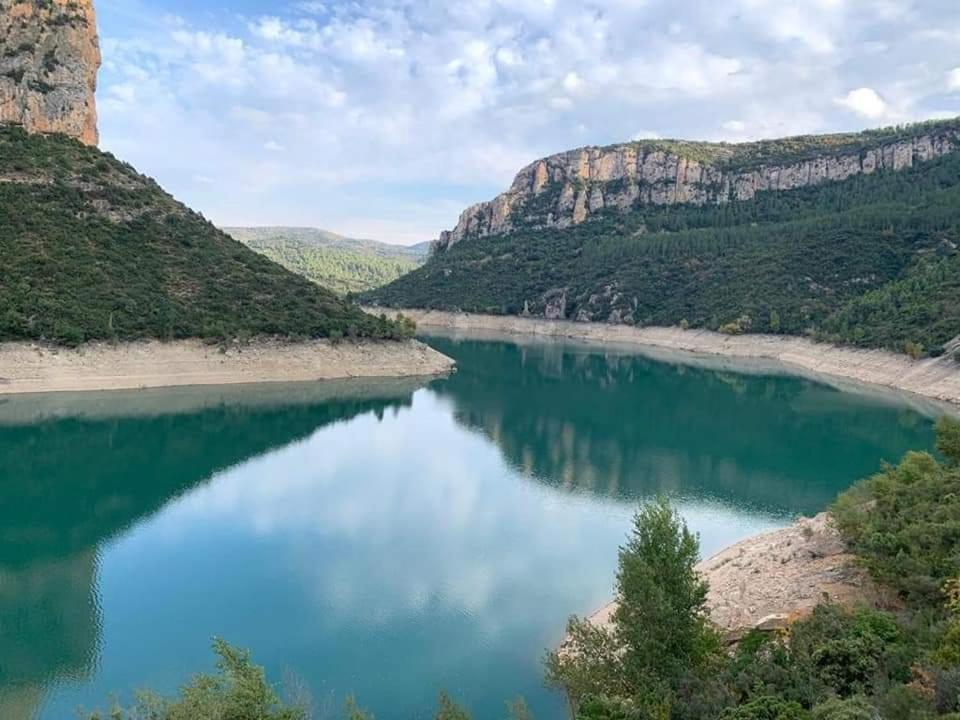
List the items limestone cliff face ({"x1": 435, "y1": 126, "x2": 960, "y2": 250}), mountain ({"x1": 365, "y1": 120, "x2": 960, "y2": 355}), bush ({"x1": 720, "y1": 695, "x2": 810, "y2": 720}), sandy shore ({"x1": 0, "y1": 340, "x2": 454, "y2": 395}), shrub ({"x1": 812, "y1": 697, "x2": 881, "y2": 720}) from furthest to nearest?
1. limestone cliff face ({"x1": 435, "y1": 126, "x2": 960, "y2": 250})
2. mountain ({"x1": 365, "y1": 120, "x2": 960, "y2": 355})
3. sandy shore ({"x1": 0, "y1": 340, "x2": 454, "y2": 395})
4. bush ({"x1": 720, "y1": 695, "x2": 810, "y2": 720})
5. shrub ({"x1": 812, "y1": 697, "x2": 881, "y2": 720})

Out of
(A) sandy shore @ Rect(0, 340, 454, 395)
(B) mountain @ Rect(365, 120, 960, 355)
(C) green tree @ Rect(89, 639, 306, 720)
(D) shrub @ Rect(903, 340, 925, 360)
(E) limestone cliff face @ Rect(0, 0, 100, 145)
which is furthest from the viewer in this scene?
(B) mountain @ Rect(365, 120, 960, 355)

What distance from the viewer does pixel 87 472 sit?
2962 centimetres

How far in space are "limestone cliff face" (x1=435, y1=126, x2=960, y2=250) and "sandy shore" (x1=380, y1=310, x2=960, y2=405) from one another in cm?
3948

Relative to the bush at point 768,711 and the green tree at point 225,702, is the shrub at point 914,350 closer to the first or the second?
the bush at point 768,711

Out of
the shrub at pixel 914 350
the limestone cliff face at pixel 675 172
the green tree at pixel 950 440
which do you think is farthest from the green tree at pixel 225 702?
the limestone cliff face at pixel 675 172

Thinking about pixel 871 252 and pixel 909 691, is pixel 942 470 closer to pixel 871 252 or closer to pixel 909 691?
pixel 909 691

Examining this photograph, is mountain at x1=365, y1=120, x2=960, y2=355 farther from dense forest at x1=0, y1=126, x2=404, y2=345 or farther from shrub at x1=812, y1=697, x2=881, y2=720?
shrub at x1=812, y1=697, x2=881, y2=720

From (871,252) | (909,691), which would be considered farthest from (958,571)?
(871,252)

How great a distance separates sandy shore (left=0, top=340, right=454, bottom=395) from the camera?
41062mm

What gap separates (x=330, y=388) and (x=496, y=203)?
110 m

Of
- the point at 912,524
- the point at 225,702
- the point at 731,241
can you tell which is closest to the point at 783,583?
the point at 912,524

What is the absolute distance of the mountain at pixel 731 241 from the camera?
79000 mm

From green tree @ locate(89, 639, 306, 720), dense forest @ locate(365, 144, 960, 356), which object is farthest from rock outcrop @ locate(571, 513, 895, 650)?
dense forest @ locate(365, 144, 960, 356)

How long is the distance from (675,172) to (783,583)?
5434 inches
